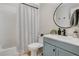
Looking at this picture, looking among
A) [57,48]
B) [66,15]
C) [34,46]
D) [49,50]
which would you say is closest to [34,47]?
[34,46]

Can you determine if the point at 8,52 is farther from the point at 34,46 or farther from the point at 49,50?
the point at 49,50

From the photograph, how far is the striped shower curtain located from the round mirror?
0.50 meters

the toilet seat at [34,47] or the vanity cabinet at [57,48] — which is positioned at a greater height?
the vanity cabinet at [57,48]

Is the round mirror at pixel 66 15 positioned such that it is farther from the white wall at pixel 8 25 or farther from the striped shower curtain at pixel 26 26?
the white wall at pixel 8 25

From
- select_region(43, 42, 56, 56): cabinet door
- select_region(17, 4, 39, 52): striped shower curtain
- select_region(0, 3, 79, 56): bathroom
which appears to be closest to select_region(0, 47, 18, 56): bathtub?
select_region(0, 3, 79, 56): bathroom

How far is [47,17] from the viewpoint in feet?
7.29

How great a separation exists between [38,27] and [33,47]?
482 millimetres

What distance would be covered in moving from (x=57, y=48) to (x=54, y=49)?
0.09 m

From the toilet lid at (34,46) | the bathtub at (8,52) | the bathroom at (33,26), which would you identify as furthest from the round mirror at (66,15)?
the bathtub at (8,52)

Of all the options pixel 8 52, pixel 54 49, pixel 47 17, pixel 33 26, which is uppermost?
pixel 47 17

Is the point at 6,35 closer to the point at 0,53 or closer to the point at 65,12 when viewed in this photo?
the point at 0,53

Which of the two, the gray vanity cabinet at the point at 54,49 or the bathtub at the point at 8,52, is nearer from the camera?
the gray vanity cabinet at the point at 54,49

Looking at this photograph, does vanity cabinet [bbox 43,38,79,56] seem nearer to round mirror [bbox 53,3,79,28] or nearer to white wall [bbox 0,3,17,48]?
round mirror [bbox 53,3,79,28]

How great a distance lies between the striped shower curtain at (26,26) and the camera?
6.91ft
